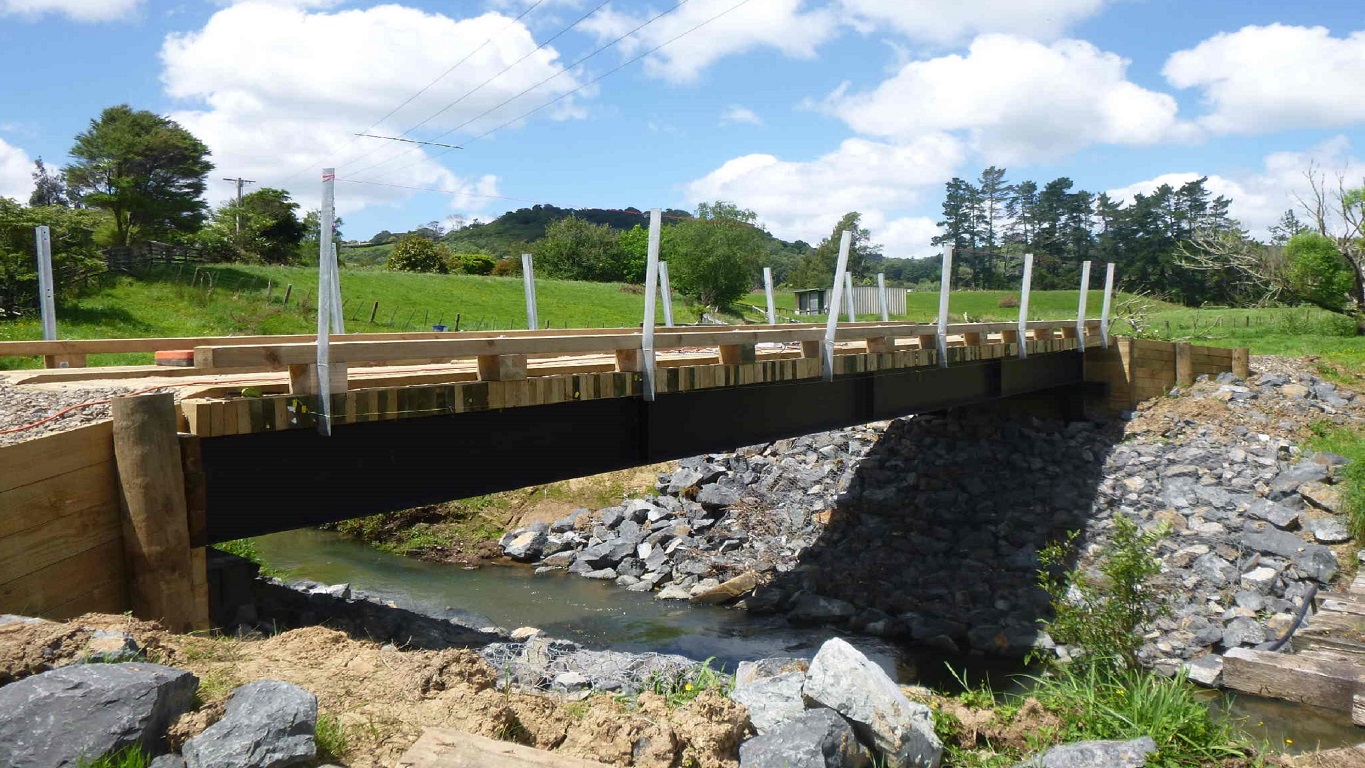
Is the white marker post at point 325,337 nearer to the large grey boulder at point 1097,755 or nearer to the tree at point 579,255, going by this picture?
the large grey boulder at point 1097,755

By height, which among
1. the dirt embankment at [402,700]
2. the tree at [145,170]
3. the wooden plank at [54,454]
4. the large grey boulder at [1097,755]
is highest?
the tree at [145,170]

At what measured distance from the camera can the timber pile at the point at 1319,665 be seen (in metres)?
9.30

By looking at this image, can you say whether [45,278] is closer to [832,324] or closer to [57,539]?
[57,539]

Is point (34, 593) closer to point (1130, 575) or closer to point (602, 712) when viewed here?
point (602, 712)

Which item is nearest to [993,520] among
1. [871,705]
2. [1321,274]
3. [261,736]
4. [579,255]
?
[871,705]

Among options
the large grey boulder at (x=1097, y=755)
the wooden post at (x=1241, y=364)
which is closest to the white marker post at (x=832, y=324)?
the large grey boulder at (x=1097, y=755)

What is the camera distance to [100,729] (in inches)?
148

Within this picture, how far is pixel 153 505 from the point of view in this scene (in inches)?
226

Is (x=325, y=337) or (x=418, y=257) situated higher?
(x=418, y=257)

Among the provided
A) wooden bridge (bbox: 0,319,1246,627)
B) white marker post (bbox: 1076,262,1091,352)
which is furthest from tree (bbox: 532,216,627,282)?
wooden bridge (bbox: 0,319,1246,627)

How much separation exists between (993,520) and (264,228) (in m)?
40.3

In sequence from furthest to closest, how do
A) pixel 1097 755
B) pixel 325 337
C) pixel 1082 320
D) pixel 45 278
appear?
1. pixel 1082 320
2. pixel 45 278
3. pixel 325 337
4. pixel 1097 755

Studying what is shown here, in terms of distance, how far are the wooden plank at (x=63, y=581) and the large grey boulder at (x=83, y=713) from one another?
4.85 ft

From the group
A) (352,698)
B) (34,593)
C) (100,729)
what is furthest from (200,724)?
(34,593)
